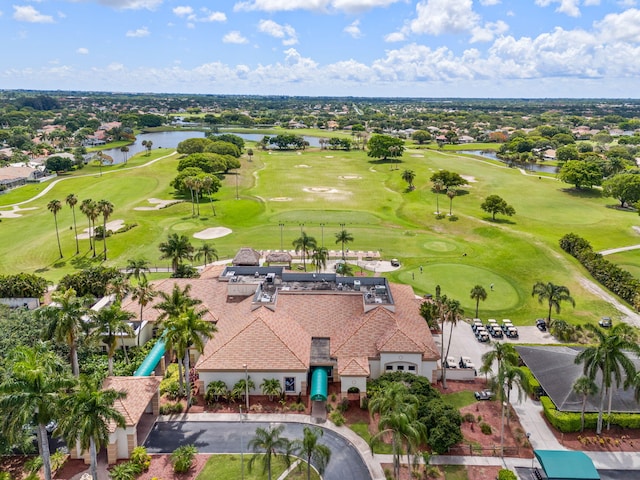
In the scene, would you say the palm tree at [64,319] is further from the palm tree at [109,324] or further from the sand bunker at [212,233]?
the sand bunker at [212,233]

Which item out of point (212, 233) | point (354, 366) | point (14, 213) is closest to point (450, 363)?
point (354, 366)

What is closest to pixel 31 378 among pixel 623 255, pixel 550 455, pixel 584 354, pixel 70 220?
pixel 550 455

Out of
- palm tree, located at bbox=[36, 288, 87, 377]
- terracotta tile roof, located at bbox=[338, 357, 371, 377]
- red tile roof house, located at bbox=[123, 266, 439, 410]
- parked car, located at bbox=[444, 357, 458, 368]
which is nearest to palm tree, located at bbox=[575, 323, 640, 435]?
parked car, located at bbox=[444, 357, 458, 368]

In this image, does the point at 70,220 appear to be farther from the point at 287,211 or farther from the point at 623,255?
the point at 623,255

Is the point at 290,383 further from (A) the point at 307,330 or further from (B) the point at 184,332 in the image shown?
(B) the point at 184,332

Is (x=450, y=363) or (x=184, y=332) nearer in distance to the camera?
(x=184, y=332)

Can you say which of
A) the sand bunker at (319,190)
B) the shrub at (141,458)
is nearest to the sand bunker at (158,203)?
the sand bunker at (319,190)

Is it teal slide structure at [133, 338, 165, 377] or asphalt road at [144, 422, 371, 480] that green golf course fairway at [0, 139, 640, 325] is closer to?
asphalt road at [144, 422, 371, 480]
